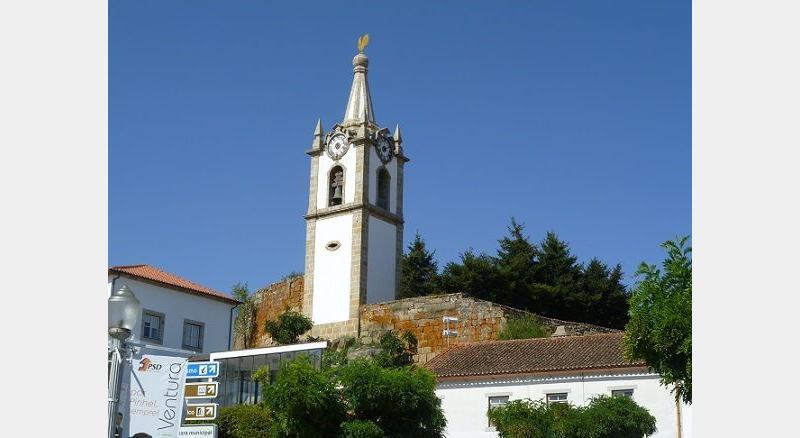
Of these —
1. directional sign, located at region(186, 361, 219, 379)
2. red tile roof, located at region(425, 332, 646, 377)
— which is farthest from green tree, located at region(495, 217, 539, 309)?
directional sign, located at region(186, 361, 219, 379)

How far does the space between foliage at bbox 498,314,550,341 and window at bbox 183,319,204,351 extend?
32.0ft

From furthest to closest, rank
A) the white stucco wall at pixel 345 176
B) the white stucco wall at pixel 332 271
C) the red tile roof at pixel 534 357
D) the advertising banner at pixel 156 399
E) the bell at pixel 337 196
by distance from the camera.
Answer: the bell at pixel 337 196, the white stucco wall at pixel 345 176, the white stucco wall at pixel 332 271, the red tile roof at pixel 534 357, the advertising banner at pixel 156 399

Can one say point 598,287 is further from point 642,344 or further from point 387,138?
point 642,344

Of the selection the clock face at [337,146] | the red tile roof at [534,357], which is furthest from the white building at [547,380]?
the clock face at [337,146]

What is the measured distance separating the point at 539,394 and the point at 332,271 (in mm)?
13762

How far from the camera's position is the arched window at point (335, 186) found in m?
39.1

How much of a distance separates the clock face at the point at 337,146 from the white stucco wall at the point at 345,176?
0.53 feet

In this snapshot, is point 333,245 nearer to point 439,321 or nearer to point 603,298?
point 439,321

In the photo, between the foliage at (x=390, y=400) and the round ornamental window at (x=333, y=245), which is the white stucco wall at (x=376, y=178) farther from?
A: the foliage at (x=390, y=400)

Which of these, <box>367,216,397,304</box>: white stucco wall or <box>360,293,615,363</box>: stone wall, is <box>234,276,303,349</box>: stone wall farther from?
<box>360,293,615,363</box>: stone wall

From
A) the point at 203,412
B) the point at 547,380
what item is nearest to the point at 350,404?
the point at 203,412

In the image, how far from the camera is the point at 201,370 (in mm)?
18234

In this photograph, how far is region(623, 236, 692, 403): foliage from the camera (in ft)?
50.3
